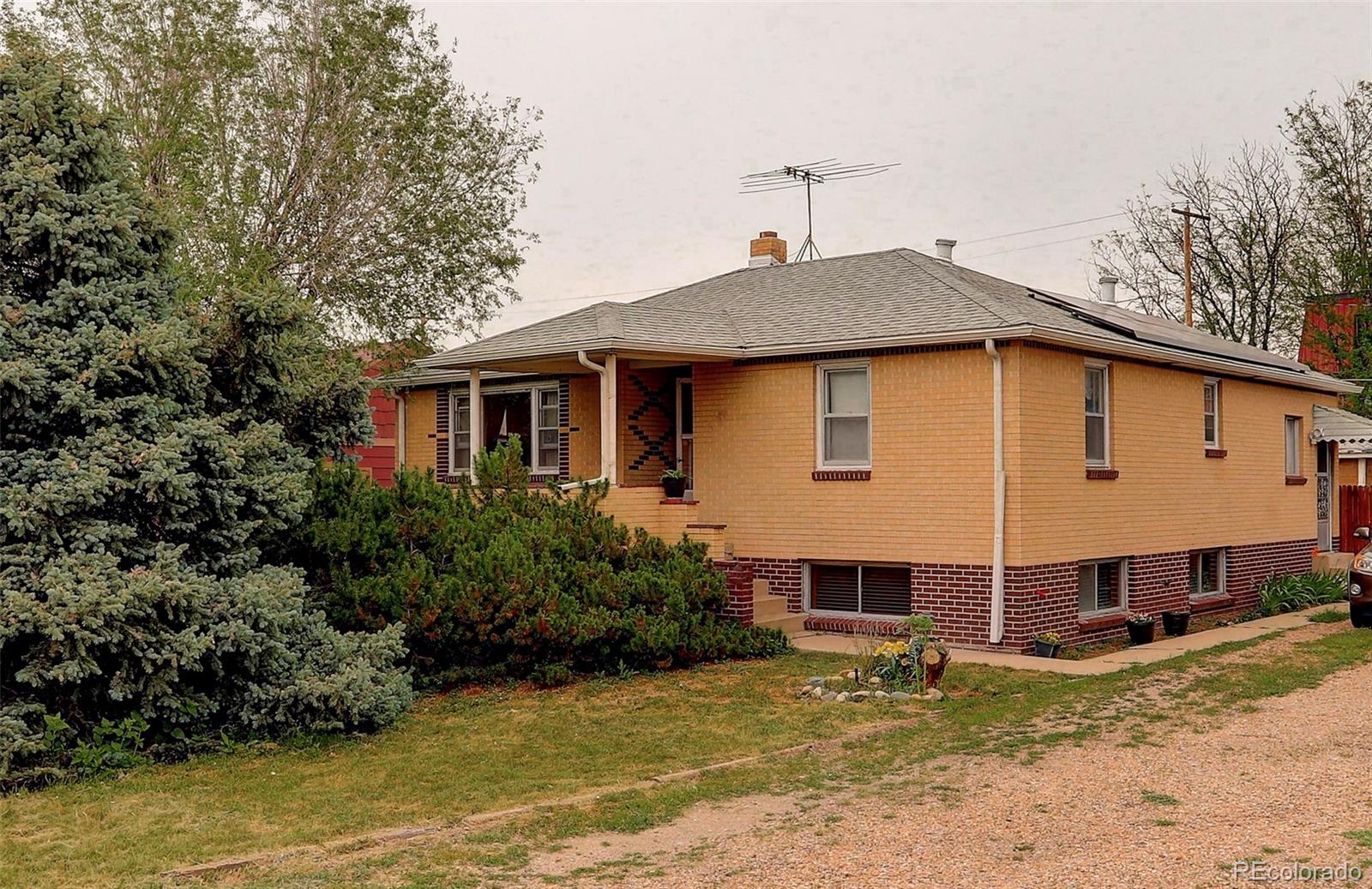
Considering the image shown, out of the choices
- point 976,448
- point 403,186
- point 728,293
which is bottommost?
point 976,448

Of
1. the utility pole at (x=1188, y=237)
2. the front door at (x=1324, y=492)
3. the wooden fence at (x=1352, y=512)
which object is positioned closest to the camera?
the front door at (x=1324, y=492)

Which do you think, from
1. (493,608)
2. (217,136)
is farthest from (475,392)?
(217,136)

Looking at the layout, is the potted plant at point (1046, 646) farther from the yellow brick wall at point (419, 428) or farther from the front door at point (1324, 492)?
the front door at point (1324, 492)

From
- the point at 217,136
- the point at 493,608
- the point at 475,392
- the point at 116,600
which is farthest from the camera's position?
the point at 217,136

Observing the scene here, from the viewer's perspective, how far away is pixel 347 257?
23.7m

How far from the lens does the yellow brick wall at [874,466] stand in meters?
15.6

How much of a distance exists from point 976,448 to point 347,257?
12949 millimetres

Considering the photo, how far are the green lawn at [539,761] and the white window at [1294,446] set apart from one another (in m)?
10.2

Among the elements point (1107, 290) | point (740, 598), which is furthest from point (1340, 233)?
point (740, 598)

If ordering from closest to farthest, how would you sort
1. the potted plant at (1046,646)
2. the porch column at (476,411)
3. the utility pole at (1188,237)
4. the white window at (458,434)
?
the potted plant at (1046,646) → the porch column at (476,411) → the white window at (458,434) → the utility pole at (1188,237)

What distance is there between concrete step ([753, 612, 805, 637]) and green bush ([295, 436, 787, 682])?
1.58m

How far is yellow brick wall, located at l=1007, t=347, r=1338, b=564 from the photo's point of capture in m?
15.5

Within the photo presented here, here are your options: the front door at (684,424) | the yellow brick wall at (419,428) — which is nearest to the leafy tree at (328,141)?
the yellow brick wall at (419,428)

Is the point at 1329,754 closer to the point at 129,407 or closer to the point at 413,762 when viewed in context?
the point at 413,762
